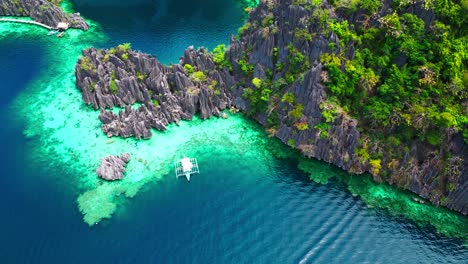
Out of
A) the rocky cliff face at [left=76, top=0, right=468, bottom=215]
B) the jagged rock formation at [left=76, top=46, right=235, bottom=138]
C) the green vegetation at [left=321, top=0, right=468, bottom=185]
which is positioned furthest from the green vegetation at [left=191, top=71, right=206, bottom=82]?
the green vegetation at [left=321, top=0, right=468, bottom=185]

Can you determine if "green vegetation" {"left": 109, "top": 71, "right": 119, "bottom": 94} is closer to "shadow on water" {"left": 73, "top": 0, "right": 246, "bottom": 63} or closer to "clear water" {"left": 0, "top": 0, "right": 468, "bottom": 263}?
"clear water" {"left": 0, "top": 0, "right": 468, "bottom": 263}

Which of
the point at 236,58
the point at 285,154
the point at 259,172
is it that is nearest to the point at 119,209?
the point at 259,172

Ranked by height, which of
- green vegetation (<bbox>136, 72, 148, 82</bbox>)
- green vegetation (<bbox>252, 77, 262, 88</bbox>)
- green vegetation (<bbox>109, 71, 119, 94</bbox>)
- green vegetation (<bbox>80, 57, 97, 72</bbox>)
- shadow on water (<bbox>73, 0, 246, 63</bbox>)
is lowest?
green vegetation (<bbox>252, 77, 262, 88</bbox>)

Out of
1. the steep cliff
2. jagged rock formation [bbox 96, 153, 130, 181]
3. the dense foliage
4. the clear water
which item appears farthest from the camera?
jagged rock formation [bbox 96, 153, 130, 181]

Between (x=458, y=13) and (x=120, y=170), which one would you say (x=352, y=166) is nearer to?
(x=458, y=13)

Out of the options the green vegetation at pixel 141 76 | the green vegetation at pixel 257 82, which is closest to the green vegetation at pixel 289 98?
the green vegetation at pixel 257 82

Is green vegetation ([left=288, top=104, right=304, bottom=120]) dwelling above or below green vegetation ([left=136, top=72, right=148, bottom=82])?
below
